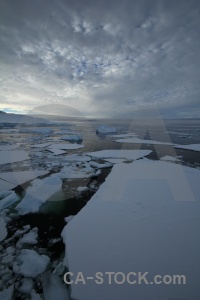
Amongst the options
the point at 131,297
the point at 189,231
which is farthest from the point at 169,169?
the point at 131,297

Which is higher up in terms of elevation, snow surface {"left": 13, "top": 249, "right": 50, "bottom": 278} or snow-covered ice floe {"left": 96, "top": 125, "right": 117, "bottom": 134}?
snow surface {"left": 13, "top": 249, "right": 50, "bottom": 278}

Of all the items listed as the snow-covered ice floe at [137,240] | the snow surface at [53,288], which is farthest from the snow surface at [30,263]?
the snow-covered ice floe at [137,240]

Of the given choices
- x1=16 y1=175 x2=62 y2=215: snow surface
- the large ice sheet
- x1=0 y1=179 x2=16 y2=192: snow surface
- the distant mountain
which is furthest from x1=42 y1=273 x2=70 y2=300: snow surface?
the distant mountain

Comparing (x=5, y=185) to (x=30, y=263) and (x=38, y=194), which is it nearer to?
(x=38, y=194)

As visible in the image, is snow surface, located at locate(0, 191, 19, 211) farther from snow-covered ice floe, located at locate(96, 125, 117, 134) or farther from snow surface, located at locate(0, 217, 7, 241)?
snow-covered ice floe, located at locate(96, 125, 117, 134)

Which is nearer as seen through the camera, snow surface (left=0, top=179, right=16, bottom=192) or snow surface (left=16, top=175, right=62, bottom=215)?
snow surface (left=16, top=175, right=62, bottom=215)

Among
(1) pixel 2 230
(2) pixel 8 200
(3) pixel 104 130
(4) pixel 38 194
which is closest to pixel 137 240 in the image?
(1) pixel 2 230
